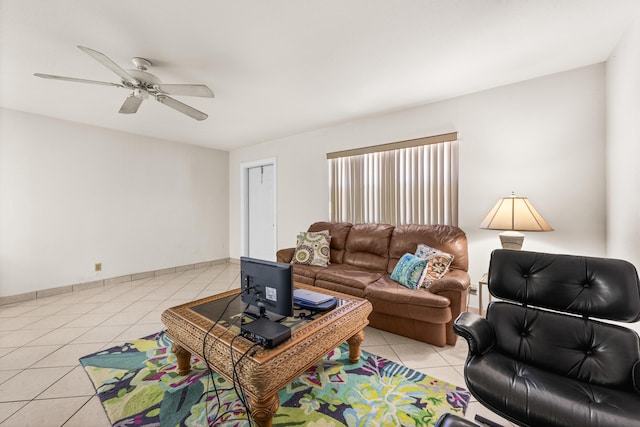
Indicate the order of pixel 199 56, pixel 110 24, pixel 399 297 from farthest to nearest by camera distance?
pixel 399 297, pixel 199 56, pixel 110 24

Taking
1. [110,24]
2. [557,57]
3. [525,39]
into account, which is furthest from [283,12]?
[557,57]

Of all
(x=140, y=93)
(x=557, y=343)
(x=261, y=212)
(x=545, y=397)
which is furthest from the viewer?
(x=261, y=212)

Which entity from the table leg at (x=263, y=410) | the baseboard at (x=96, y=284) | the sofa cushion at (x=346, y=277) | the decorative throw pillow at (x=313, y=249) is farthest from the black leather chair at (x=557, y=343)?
the baseboard at (x=96, y=284)

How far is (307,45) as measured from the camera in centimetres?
200

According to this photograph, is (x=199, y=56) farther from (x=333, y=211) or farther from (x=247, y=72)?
(x=333, y=211)

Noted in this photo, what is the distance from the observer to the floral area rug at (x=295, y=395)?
145cm

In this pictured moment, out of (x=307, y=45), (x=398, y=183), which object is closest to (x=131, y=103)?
(x=307, y=45)

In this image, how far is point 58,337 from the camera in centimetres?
239

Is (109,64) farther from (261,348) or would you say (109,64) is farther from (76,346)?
(76,346)

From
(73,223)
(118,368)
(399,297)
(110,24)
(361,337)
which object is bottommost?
(118,368)

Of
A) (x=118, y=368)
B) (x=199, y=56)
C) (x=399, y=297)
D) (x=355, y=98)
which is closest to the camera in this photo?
(x=118, y=368)

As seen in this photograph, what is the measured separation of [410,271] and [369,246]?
79 cm

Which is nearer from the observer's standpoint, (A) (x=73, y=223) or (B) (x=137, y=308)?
(B) (x=137, y=308)

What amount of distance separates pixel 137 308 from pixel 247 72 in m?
3.00
